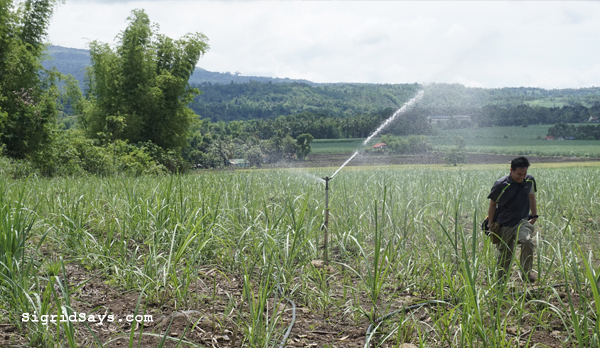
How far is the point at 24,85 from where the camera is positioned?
729 inches

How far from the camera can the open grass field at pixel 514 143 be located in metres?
66.0

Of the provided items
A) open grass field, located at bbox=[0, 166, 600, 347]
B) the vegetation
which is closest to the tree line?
open grass field, located at bbox=[0, 166, 600, 347]

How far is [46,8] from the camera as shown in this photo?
19.6 meters

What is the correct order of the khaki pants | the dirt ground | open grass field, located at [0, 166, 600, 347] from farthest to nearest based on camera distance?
the khaki pants, the dirt ground, open grass field, located at [0, 166, 600, 347]

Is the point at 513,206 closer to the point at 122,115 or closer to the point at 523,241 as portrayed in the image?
the point at 523,241

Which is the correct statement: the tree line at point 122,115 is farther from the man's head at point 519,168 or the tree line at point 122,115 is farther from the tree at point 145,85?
the man's head at point 519,168

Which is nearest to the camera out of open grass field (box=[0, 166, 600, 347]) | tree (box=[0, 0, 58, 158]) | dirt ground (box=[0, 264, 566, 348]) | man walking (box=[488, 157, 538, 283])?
open grass field (box=[0, 166, 600, 347])

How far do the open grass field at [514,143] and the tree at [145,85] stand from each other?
145 ft

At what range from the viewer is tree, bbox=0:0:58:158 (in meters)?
17.6

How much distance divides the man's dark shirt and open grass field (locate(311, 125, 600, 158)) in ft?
202

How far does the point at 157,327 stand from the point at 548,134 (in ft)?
316

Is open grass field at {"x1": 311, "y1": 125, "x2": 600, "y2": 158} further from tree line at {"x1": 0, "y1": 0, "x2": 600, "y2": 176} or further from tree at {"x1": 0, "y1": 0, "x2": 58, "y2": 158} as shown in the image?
tree at {"x1": 0, "y1": 0, "x2": 58, "y2": 158}

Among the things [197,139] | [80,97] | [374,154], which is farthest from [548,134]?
[80,97]

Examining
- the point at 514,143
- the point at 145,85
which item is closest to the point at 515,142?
the point at 514,143
